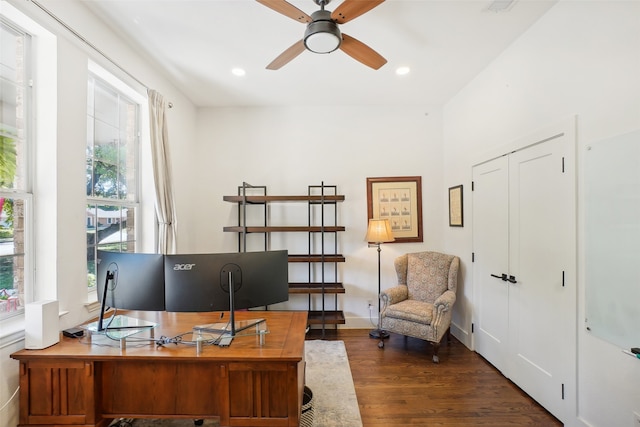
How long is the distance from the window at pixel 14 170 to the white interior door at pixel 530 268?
3555mm

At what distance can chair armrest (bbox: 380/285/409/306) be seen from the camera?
3234 millimetres

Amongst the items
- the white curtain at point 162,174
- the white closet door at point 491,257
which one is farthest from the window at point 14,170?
the white closet door at point 491,257

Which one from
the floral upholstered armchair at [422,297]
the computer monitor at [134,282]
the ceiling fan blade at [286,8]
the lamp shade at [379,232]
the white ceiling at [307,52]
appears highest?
the white ceiling at [307,52]

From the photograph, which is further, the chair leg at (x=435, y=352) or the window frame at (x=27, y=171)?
the chair leg at (x=435, y=352)

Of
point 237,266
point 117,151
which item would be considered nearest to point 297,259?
point 237,266

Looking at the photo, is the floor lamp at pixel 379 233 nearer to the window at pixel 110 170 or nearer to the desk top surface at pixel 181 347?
the desk top surface at pixel 181 347

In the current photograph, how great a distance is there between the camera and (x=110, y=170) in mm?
2473

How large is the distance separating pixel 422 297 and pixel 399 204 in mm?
1225

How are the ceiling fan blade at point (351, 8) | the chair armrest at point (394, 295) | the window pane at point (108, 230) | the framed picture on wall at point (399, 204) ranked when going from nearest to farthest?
the ceiling fan blade at point (351, 8), the window pane at point (108, 230), the chair armrest at point (394, 295), the framed picture on wall at point (399, 204)

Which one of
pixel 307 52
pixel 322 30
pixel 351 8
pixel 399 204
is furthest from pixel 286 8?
pixel 399 204

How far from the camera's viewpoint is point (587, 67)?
1.79m

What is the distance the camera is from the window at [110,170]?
225 centimetres

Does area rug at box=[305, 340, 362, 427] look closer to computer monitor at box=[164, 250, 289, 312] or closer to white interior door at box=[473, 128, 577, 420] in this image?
computer monitor at box=[164, 250, 289, 312]

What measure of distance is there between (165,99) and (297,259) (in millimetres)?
2311
